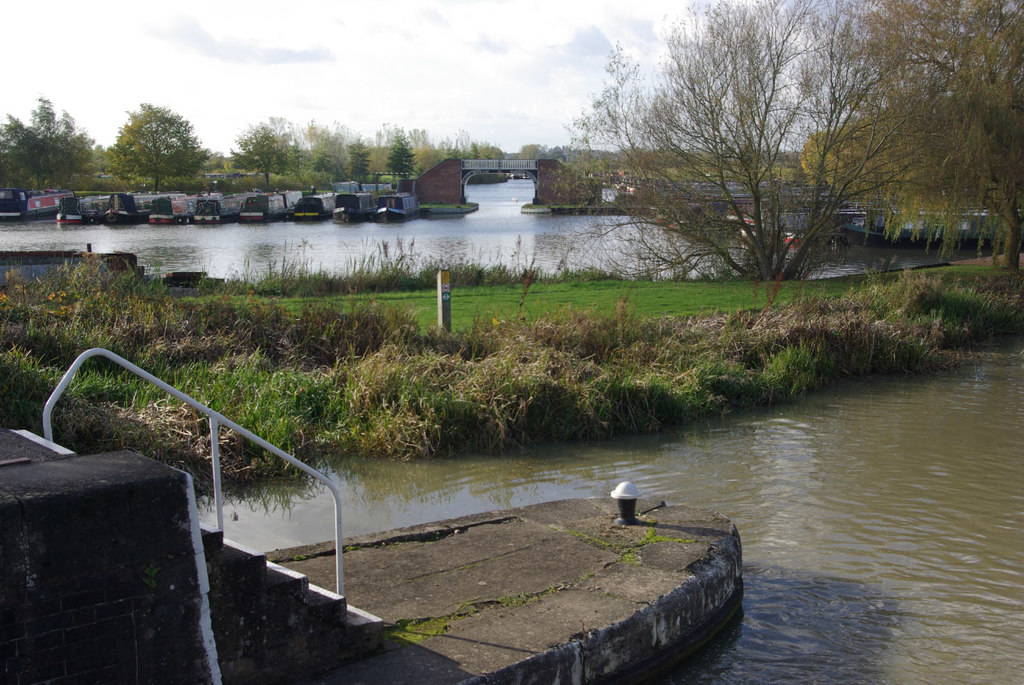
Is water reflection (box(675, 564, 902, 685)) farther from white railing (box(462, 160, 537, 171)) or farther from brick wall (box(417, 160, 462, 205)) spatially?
brick wall (box(417, 160, 462, 205))

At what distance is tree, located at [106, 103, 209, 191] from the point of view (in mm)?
88312

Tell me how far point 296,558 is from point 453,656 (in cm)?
170

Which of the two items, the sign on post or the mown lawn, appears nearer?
the sign on post

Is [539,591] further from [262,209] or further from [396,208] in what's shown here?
[396,208]

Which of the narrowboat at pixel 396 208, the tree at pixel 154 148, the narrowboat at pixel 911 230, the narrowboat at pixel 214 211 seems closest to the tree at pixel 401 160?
the tree at pixel 154 148

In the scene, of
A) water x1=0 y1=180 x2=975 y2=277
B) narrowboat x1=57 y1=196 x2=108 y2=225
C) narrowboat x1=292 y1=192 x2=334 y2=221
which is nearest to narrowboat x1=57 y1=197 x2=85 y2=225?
narrowboat x1=57 y1=196 x2=108 y2=225

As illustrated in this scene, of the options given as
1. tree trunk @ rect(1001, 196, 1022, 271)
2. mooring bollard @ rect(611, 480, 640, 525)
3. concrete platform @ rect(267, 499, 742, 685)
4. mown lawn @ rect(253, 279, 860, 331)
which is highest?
tree trunk @ rect(1001, 196, 1022, 271)

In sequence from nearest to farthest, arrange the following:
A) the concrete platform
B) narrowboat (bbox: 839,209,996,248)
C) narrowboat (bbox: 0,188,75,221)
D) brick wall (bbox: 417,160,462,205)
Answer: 1. the concrete platform
2. narrowboat (bbox: 839,209,996,248)
3. narrowboat (bbox: 0,188,75,221)
4. brick wall (bbox: 417,160,462,205)

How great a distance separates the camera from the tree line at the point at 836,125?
2052 cm

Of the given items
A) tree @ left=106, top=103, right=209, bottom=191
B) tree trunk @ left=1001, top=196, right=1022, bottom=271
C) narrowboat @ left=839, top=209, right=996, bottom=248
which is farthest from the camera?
tree @ left=106, top=103, right=209, bottom=191

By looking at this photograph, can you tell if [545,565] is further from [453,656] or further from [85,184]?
[85,184]

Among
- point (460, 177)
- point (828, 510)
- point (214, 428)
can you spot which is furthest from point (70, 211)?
point (214, 428)

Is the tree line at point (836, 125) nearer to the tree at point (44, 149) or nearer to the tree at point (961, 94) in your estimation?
the tree at point (961, 94)

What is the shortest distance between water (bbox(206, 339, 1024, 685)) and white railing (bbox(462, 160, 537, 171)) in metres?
78.8
